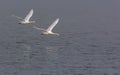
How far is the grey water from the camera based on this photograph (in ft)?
339

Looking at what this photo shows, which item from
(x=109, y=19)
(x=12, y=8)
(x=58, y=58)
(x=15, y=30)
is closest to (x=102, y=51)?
(x=58, y=58)

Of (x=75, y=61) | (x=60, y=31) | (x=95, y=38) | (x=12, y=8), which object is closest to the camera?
(x=75, y=61)

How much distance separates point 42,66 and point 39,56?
8.31 m

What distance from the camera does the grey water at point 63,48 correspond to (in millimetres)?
103438

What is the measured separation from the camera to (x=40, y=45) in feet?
405

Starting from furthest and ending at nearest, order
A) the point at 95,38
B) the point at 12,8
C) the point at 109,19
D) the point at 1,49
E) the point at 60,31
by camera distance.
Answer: the point at 12,8, the point at 109,19, the point at 60,31, the point at 95,38, the point at 1,49

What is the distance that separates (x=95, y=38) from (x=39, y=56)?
25184mm

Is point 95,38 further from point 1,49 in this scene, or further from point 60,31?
point 1,49

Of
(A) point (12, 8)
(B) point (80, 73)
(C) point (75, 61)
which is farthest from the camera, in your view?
(A) point (12, 8)

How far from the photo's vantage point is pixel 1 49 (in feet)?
386

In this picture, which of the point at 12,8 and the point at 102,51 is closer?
the point at 102,51

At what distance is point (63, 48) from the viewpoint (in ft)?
396

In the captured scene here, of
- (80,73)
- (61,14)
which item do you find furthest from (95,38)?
(61,14)

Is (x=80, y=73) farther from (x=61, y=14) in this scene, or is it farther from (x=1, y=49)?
(x=61, y=14)
